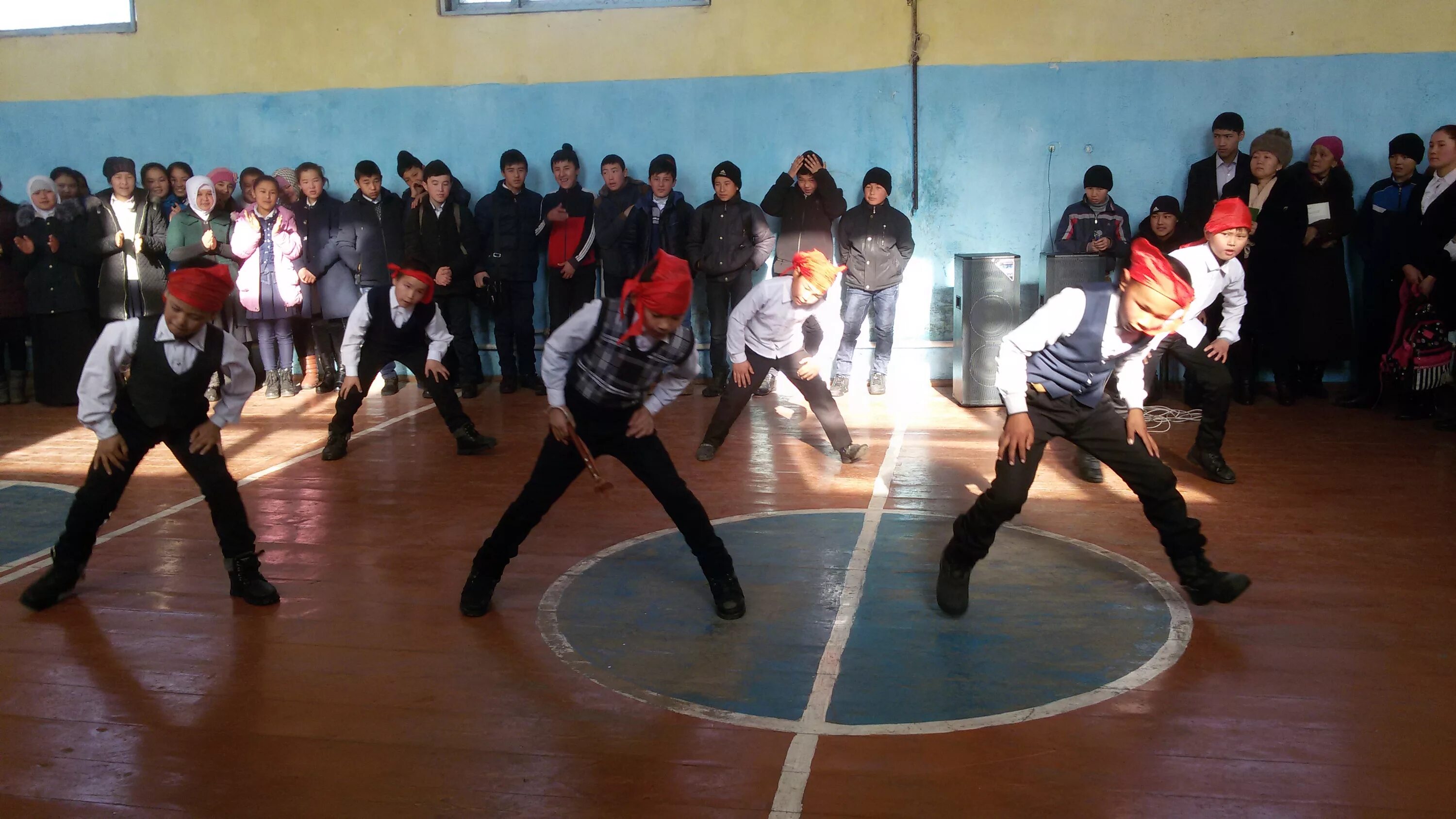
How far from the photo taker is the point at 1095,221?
32.6 ft

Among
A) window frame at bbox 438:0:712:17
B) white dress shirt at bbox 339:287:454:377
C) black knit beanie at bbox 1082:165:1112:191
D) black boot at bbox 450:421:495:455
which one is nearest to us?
white dress shirt at bbox 339:287:454:377

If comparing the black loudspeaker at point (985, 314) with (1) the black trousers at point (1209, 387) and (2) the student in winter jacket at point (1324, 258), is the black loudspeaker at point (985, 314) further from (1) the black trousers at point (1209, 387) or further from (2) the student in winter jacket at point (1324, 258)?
(1) the black trousers at point (1209, 387)

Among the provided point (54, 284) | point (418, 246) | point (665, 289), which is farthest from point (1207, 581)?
point (54, 284)

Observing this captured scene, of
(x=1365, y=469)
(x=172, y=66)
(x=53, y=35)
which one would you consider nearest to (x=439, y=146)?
(x=172, y=66)

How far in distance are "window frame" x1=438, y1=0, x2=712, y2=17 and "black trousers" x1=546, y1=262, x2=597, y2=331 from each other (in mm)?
2580

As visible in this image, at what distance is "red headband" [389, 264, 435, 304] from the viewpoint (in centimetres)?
746

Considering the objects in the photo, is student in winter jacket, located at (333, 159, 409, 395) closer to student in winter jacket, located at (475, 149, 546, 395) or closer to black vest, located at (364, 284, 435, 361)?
student in winter jacket, located at (475, 149, 546, 395)

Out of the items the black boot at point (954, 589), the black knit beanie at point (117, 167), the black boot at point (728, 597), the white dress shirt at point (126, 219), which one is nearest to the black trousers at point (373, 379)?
the black boot at point (728, 597)

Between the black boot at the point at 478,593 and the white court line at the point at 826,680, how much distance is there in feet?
5.00

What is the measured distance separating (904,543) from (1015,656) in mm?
1489

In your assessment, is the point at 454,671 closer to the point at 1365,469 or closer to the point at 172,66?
the point at 1365,469

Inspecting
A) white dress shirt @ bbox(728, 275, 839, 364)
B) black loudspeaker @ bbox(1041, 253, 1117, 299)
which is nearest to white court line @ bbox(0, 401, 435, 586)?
white dress shirt @ bbox(728, 275, 839, 364)

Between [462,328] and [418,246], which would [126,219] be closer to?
[418,246]

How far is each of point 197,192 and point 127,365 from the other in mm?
6049
